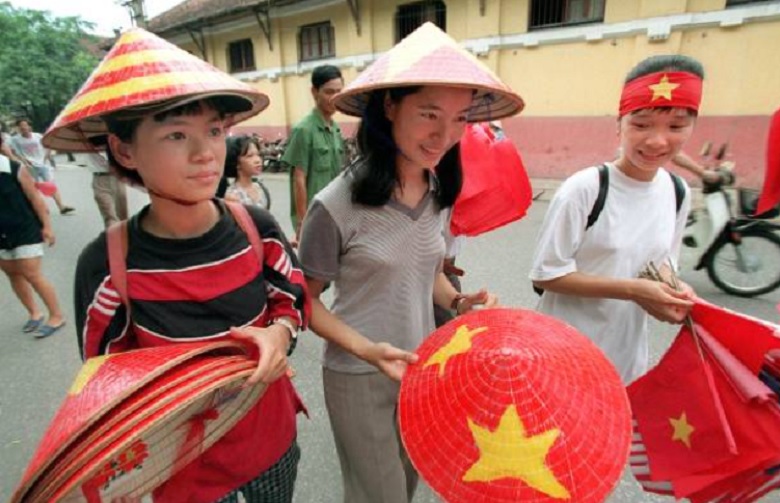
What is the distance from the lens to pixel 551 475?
2.45 feet

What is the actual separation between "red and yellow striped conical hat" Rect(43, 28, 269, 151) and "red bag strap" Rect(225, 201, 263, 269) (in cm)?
31

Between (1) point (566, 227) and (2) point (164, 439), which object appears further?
(1) point (566, 227)

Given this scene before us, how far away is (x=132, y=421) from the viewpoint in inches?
26.3

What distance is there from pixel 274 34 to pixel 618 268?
1373 cm

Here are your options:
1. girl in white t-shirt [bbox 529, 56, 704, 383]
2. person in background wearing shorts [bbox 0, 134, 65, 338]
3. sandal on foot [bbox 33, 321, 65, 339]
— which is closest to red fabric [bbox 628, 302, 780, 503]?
girl in white t-shirt [bbox 529, 56, 704, 383]

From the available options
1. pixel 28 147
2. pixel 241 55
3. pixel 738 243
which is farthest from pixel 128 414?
pixel 241 55

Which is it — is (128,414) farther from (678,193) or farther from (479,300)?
(678,193)

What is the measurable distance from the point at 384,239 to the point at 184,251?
Result: 0.47 metres

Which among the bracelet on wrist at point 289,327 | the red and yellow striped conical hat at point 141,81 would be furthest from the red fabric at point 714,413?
the red and yellow striped conical hat at point 141,81

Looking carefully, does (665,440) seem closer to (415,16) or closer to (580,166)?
(580,166)

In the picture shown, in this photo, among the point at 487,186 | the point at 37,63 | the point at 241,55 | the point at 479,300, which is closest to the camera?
the point at 479,300

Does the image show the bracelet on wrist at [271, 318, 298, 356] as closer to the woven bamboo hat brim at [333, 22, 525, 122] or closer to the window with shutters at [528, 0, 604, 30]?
the woven bamboo hat brim at [333, 22, 525, 122]

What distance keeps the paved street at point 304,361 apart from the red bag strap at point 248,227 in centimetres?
134

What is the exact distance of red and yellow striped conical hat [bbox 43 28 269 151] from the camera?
0.80 m
